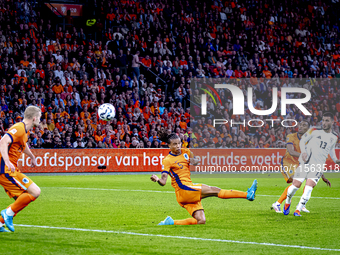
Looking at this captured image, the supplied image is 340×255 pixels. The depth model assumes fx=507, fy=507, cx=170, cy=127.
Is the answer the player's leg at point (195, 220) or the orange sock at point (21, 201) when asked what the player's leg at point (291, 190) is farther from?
the orange sock at point (21, 201)

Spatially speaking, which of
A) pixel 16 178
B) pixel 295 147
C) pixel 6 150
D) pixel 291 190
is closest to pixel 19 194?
pixel 16 178

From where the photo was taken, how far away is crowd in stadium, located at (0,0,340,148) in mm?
22109

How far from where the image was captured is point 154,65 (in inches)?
1049

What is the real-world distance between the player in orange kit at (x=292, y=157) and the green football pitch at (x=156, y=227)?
1.16ft

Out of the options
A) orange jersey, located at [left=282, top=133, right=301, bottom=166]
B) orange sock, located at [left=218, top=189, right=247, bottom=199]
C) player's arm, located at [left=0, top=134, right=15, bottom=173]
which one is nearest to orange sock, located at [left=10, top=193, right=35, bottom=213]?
player's arm, located at [left=0, top=134, right=15, bottom=173]

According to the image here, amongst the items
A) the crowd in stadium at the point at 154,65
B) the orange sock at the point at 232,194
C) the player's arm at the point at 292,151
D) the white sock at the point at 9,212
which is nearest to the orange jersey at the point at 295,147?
the player's arm at the point at 292,151

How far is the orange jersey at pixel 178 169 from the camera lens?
851cm

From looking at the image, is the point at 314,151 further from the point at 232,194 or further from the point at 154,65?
the point at 154,65

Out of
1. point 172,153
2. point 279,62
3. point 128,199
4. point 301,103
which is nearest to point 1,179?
point 172,153

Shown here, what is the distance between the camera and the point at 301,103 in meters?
26.4

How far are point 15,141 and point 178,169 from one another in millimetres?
2743

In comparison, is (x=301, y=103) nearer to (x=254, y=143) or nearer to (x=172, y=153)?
(x=254, y=143)

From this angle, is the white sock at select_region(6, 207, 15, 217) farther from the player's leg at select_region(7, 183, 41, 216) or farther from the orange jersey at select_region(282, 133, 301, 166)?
the orange jersey at select_region(282, 133, 301, 166)

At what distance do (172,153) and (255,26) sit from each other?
2489 centimetres
